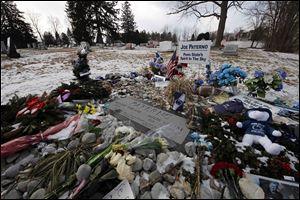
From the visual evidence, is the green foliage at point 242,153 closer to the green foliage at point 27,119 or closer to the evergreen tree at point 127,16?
the green foliage at point 27,119

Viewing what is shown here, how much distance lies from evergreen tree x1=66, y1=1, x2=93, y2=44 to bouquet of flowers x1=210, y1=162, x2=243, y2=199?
27.5 metres

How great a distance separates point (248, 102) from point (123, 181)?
2758 millimetres

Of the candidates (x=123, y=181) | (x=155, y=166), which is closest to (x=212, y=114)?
(x=155, y=166)

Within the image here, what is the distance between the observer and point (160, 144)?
1934 mm

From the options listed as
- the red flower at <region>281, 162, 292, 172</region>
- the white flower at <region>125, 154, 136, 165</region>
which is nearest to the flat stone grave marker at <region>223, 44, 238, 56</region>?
the red flower at <region>281, 162, 292, 172</region>

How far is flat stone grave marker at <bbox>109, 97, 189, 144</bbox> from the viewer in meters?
2.31

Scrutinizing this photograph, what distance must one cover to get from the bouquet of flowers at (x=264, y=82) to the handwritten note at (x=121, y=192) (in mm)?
3170

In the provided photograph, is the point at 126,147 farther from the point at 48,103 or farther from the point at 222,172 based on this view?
the point at 48,103

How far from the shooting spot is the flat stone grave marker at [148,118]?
231 centimetres

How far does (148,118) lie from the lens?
267cm

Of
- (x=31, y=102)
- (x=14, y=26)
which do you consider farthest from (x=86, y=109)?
(x=14, y=26)

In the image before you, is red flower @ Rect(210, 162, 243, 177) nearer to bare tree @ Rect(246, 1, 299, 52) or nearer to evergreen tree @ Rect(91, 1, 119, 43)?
bare tree @ Rect(246, 1, 299, 52)

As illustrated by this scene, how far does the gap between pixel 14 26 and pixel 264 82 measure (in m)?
34.2

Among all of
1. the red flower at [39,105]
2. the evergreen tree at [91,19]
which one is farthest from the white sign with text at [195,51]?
the evergreen tree at [91,19]
